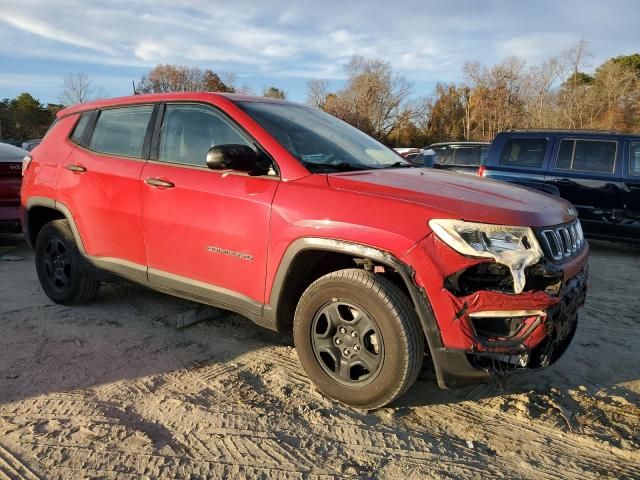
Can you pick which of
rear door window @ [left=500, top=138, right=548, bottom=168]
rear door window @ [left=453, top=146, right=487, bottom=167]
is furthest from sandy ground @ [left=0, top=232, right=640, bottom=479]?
rear door window @ [left=453, top=146, right=487, bottom=167]

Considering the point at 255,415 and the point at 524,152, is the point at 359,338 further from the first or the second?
the point at 524,152

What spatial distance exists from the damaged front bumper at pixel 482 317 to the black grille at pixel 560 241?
0.09m

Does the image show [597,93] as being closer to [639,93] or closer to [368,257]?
[639,93]

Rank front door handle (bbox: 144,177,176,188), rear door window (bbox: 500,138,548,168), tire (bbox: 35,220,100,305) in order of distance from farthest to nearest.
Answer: rear door window (bbox: 500,138,548,168) → tire (bbox: 35,220,100,305) → front door handle (bbox: 144,177,176,188)

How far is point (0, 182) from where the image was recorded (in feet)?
20.7

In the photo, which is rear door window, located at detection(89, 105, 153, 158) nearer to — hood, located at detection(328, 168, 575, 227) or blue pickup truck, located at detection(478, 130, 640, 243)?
hood, located at detection(328, 168, 575, 227)

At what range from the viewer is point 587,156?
7770 mm

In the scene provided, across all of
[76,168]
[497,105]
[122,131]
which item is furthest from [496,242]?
[497,105]

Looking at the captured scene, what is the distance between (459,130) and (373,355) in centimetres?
5066

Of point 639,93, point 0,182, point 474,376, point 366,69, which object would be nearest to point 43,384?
point 474,376

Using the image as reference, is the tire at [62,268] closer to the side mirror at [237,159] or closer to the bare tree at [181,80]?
the side mirror at [237,159]

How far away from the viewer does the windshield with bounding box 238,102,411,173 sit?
3.26 m

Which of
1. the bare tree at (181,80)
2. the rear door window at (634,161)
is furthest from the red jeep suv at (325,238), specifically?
the bare tree at (181,80)

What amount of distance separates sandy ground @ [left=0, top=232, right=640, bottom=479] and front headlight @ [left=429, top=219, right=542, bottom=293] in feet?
2.98
